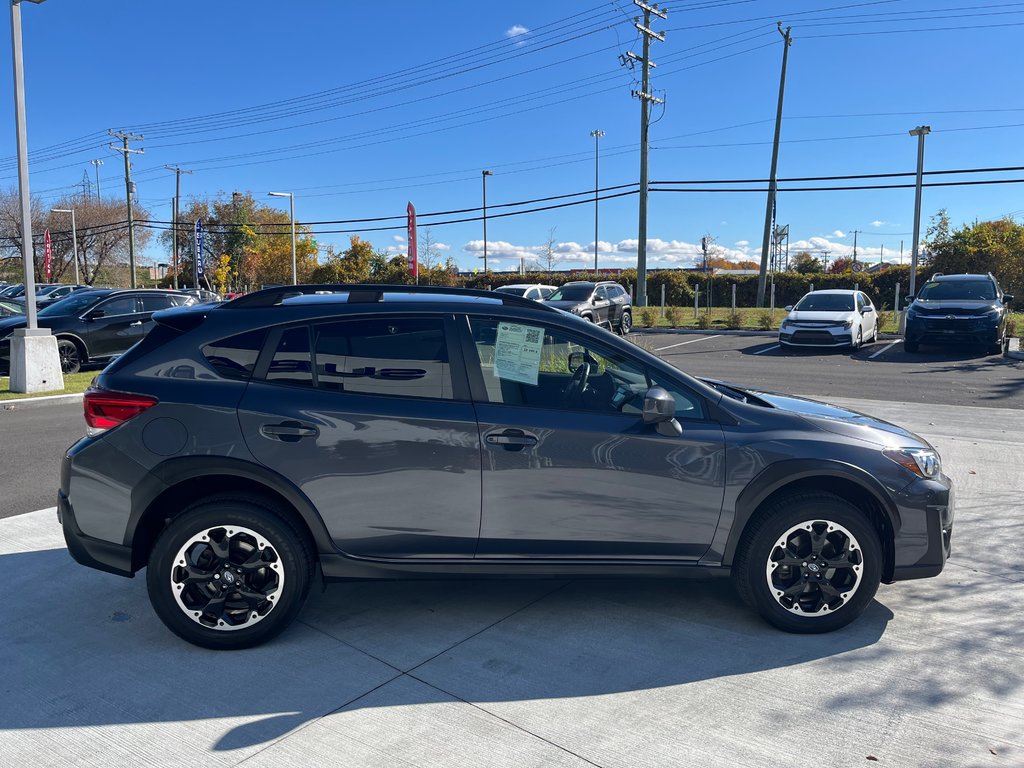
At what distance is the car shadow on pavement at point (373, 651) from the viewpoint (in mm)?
3268

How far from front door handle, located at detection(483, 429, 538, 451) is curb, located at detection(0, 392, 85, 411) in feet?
33.1

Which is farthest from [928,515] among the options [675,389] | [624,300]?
[624,300]

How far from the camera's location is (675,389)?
3896 mm

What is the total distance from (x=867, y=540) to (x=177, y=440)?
11.0 ft

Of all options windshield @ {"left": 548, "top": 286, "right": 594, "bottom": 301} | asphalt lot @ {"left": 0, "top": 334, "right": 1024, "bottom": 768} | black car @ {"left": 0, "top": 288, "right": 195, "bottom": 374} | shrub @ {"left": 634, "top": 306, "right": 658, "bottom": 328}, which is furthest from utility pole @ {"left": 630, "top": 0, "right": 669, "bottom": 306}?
asphalt lot @ {"left": 0, "top": 334, "right": 1024, "bottom": 768}

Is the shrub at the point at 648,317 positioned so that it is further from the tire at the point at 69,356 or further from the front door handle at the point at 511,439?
the front door handle at the point at 511,439

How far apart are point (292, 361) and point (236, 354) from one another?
0.28 meters

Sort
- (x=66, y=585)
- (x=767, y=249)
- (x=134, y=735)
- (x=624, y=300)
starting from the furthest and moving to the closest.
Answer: (x=767, y=249) → (x=624, y=300) → (x=66, y=585) → (x=134, y=735)

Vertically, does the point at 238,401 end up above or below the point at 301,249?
below

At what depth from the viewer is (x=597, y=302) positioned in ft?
78.6

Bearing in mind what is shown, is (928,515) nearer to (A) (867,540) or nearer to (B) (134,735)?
(A) (867,540)

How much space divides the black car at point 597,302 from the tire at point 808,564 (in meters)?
18.5

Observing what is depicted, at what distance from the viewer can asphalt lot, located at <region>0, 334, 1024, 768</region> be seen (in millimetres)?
2969

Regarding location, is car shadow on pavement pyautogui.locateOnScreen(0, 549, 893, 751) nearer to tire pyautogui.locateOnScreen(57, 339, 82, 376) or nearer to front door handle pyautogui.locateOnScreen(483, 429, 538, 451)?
front door handle pyautogui.locateOnScreen(483, 429, 538, 451)
